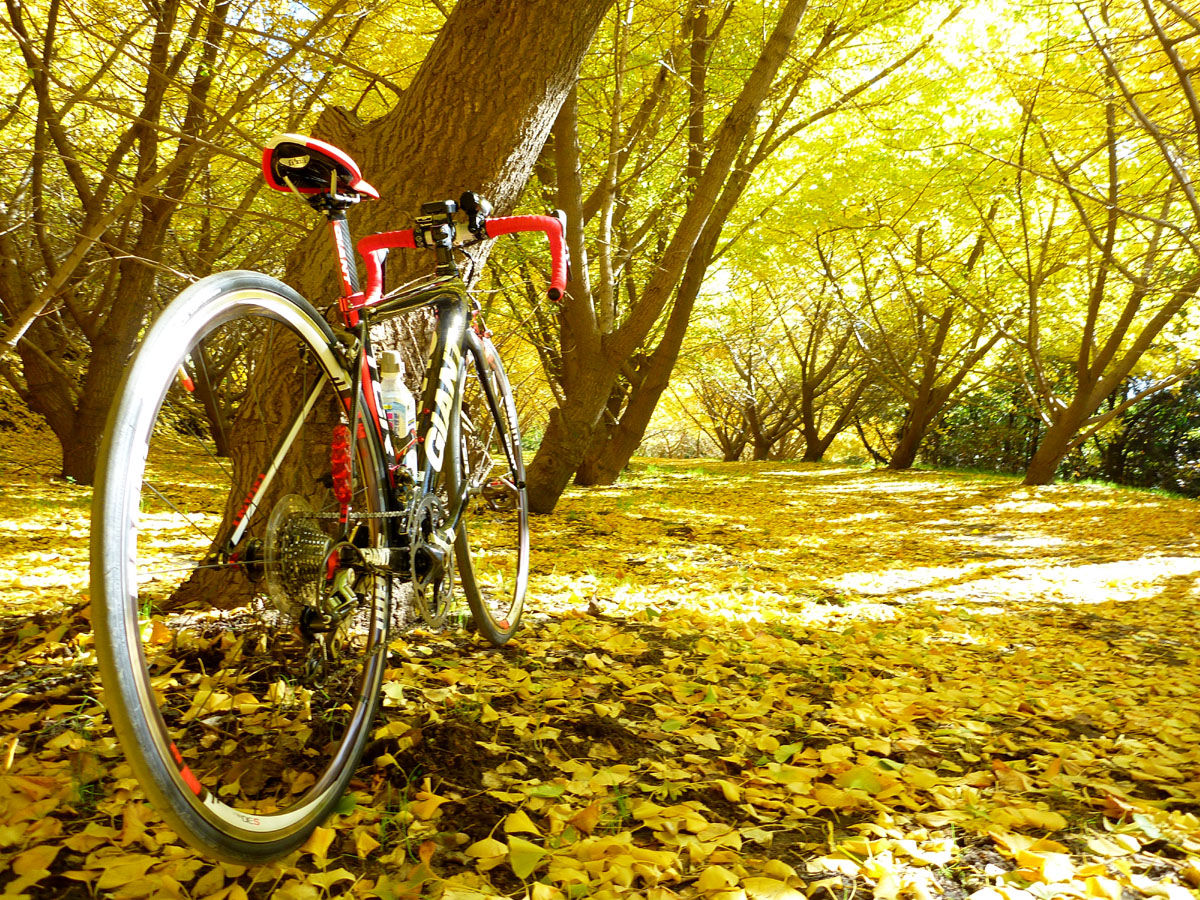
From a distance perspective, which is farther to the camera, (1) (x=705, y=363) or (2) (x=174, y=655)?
(1) (x=705, y=363)

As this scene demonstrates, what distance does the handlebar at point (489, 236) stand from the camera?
6.98 ft

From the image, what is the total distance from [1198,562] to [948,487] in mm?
5064

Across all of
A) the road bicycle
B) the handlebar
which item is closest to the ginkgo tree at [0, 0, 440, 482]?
the handlebar

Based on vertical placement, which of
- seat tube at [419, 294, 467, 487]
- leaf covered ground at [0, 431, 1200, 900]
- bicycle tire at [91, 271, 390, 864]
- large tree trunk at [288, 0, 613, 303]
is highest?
large tree trunk at [288, 0, 613, 303]

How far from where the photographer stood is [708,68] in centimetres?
679

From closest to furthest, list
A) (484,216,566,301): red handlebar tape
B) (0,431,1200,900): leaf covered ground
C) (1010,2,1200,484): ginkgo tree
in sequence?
(0,431,1200,900): leaf covered ground < (484,216,566,301): red handlebar tape < (1010,2,1200,484): ginkgo tree

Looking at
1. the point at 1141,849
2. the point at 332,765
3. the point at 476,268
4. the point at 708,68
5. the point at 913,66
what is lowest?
Result: the point at 1141,849

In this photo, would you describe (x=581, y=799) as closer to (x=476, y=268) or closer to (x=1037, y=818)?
(x=1037, y=818)

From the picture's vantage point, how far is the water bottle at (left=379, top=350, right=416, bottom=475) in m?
1.94

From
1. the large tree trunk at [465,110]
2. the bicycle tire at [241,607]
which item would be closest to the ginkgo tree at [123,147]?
the large tree trunk at [465,110]

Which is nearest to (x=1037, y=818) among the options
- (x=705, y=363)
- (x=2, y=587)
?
(x=2, y=587)

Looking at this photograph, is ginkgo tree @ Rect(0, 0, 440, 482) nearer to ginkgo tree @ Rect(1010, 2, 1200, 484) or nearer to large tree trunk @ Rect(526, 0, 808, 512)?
large tree trunk @ Rect(526, 0, 808, 512)

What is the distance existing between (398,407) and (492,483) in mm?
1194

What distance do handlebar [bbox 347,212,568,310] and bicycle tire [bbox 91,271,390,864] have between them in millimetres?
326
